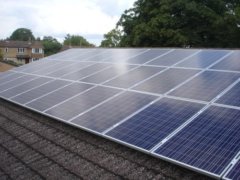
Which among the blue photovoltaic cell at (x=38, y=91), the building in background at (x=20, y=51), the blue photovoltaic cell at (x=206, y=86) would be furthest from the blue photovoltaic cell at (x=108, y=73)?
the building in background at (x=20, y=51)

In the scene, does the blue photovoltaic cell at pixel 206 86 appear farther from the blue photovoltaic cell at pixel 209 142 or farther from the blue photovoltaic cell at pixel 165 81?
the blue photovoltaic cell at pixel 209 142

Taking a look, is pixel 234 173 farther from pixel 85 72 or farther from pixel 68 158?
pixel 85 72

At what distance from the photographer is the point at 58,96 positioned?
9.46 meters

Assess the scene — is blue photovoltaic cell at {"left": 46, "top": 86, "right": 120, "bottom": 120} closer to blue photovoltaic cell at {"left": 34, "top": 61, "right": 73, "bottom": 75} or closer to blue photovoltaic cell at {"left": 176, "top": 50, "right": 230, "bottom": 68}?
blue photovoltaic cell at {"left": 176, "top": 50, "right": 230, "bottom": 68}

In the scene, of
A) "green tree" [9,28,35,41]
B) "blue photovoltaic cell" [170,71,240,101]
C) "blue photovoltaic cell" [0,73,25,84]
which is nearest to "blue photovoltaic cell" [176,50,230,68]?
"blue photovoltaic cell" [170,71,240,101]

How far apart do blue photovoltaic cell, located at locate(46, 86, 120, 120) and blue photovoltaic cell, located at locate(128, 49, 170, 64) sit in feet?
7.20

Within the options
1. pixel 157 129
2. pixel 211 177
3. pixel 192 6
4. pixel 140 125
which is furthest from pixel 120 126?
pixel 192 6

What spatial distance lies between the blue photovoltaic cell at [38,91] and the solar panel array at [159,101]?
15 mm

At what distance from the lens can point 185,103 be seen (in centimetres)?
658

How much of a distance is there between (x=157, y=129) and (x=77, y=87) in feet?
14.2

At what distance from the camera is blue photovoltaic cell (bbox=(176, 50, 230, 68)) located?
8.54 m

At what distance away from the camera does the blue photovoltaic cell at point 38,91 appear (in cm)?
1029

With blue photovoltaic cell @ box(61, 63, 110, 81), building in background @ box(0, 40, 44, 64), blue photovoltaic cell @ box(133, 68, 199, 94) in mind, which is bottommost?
building in background @ box(0, 40, 44, 64)

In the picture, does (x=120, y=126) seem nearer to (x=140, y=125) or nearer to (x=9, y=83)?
(x=140, y=125)
